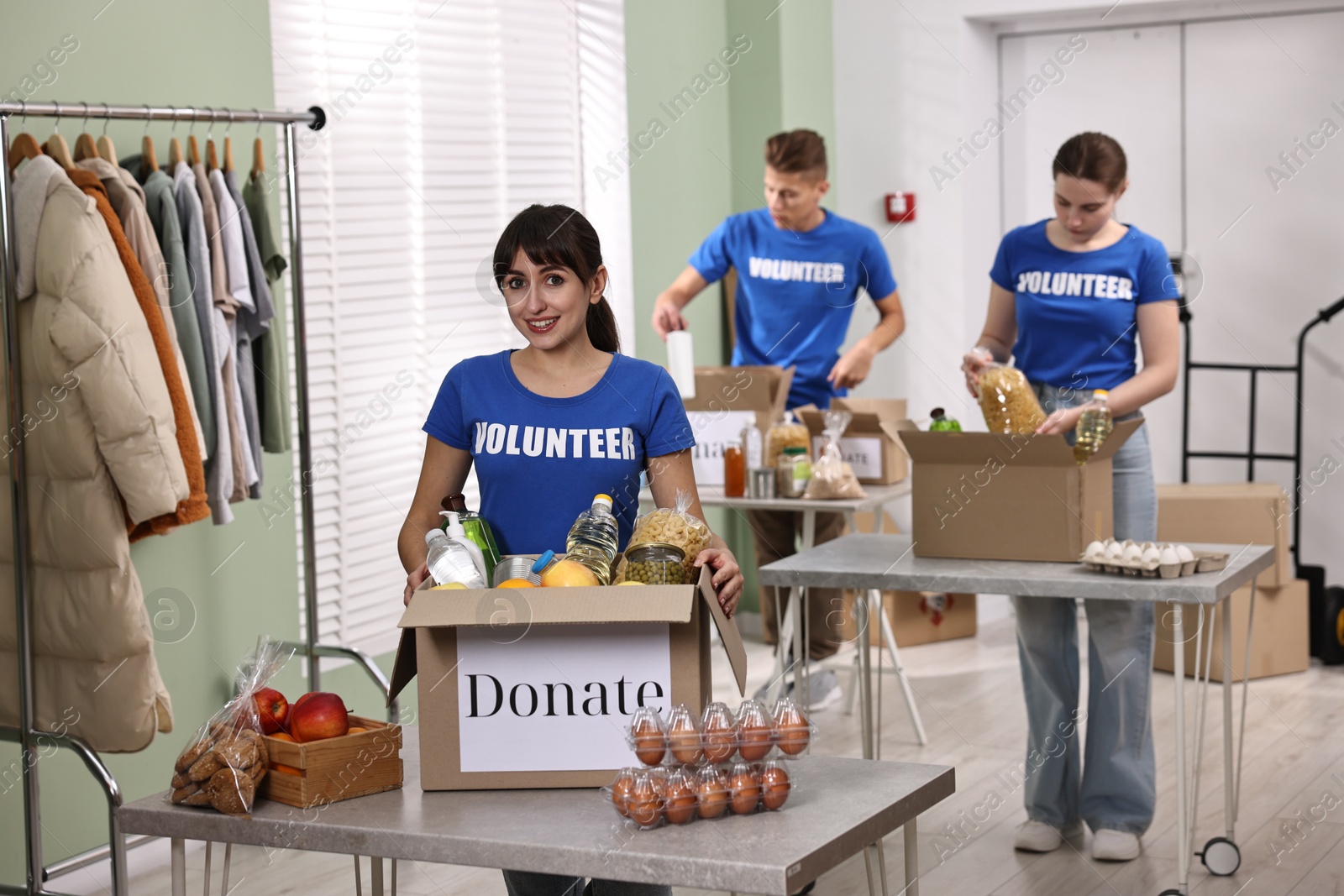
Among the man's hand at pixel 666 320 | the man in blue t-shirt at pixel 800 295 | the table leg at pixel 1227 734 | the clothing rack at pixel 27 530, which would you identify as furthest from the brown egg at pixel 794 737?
the man's hand at pixel 666 320

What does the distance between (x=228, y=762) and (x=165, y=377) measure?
1472mm

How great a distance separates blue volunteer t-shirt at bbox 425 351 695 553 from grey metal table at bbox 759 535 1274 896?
953 mm

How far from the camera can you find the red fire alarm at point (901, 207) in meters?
5.96

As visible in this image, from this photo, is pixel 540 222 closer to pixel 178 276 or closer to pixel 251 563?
pixel 178 276

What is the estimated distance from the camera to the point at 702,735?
1646mm

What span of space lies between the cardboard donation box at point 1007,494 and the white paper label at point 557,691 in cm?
135

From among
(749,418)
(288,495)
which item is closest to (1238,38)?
(749,418)

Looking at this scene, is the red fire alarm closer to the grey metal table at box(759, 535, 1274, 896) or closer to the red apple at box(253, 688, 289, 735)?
the grey metal table at box(759, 535, 1274, 896)

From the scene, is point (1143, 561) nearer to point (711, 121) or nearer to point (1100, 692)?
point (1100, 692)

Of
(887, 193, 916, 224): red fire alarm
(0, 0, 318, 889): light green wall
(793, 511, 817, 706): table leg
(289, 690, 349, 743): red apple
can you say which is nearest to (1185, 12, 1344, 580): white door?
(887, 193, 916, 224): red fire alarm

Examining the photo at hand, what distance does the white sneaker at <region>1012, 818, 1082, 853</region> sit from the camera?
3.39 metres

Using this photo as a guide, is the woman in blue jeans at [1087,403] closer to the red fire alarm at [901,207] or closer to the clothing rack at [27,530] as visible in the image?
the clothing rack at [27,530]

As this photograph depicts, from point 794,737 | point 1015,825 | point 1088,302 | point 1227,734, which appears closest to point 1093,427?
point 1088,302

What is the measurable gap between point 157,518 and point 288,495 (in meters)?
0.82
